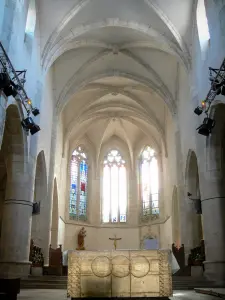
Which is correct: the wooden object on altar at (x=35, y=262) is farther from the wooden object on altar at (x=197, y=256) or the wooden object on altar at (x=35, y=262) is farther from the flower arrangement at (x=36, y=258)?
the wooden object on altar at (x=197, y=256)

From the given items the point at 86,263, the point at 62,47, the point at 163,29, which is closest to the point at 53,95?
the point at 62,47

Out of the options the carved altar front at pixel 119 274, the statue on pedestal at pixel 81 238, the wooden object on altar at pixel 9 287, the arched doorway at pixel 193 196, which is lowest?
the wooden object on altar at pixel 9 287

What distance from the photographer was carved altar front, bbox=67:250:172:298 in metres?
5.64

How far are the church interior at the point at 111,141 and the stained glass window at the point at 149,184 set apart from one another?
8 centimetres

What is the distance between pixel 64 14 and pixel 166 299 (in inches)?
502

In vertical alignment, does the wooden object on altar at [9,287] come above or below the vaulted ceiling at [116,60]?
below

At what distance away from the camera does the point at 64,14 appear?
15141 mm

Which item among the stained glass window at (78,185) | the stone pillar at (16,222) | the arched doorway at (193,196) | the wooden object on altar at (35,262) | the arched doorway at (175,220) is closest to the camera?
the stone pillar at (16,222)

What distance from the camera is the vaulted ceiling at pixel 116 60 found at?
15367 mm

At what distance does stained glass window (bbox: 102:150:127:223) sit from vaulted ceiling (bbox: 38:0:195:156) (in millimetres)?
1502

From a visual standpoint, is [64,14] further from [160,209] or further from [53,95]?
[160,209]

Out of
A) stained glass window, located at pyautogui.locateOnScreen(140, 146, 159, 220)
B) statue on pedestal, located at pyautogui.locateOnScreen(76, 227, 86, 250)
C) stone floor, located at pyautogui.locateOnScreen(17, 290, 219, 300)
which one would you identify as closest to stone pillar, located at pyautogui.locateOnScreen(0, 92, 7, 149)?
stone floor, located at pyautogui.locateOnScreen(17, 290, 219, 300)

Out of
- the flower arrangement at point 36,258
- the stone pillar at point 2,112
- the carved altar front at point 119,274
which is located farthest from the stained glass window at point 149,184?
the carved altar front at point 119,274

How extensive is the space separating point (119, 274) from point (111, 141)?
24276 mm
